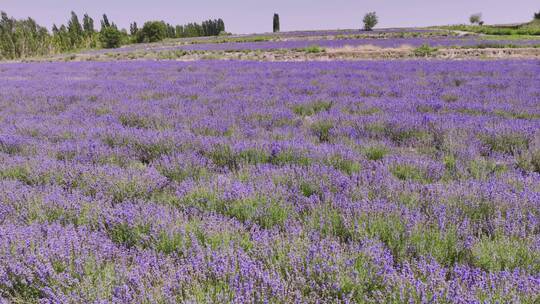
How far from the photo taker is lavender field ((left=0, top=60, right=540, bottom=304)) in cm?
167

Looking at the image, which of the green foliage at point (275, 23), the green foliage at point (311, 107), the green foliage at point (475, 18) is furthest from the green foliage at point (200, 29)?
the green foliage at point (311, 107)

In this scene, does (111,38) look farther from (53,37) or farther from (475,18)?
(475,18)

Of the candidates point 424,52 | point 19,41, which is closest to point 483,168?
point 424,52

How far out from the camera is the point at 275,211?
7.95 feet

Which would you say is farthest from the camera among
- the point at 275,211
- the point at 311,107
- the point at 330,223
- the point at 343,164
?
the point at 311,107

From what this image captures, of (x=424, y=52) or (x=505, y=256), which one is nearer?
(x=505, y=256)

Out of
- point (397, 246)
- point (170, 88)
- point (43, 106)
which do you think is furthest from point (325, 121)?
point (43, 106)

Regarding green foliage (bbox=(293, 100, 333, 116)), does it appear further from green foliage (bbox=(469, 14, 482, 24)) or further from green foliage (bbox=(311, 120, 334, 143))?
green foliage (bbox=(469, 14, 482, 24))

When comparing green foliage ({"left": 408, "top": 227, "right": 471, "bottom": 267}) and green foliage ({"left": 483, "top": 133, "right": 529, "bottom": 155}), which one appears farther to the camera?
green foliage ({"left": 483, "top": 133, "right": 529, "bottom": 155})

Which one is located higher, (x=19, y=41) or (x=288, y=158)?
(x=19, y=41)

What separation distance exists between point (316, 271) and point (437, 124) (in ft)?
12.2

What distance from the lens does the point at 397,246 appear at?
6.72ft

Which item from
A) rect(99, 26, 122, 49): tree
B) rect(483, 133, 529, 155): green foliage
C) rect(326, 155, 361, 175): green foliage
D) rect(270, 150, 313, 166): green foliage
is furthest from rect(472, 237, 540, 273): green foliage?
rect(99, 26, 122, 49): tree

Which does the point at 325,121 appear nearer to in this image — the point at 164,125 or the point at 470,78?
the point at 164,125
